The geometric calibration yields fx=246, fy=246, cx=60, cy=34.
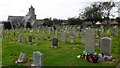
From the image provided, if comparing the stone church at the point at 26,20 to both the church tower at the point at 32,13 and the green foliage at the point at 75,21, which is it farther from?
the green foliage at the point at 75,21

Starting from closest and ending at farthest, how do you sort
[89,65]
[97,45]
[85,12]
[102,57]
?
[89,65] → [102,57] → [97,45] → [85,12]

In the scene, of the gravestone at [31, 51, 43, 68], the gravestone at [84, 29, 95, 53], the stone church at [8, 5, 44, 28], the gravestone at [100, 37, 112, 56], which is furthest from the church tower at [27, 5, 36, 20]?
the gravestone at [31, 51, 43, 68]

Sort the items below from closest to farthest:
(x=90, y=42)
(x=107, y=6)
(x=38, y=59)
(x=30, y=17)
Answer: (x=38, y=59) < (x=90, y=42) < (x=107, y=6) < (x=30, y=17)

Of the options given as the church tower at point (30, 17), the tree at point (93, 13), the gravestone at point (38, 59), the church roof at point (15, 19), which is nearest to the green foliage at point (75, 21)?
the tree at point (93, 13)

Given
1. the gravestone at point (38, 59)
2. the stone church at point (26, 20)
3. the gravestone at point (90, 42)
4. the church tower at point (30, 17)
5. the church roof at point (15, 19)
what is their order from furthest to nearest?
the church roof at point (15, 19) < the church tower at point (30, 17) < the stone church at point (26, 20) < the gravestone at point (90, 42) < the gravestone at point (38, 59)

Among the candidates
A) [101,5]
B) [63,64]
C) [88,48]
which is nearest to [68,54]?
[88,48]

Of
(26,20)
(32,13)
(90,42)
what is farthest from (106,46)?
(32,13)

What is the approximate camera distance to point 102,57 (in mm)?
13906

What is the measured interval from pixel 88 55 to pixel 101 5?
5994 cm

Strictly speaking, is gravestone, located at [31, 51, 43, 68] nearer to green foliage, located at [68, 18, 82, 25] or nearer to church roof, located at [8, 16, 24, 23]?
green foliage, located at [68, 18, 82, 25]

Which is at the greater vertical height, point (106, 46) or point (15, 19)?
point (15, 19)

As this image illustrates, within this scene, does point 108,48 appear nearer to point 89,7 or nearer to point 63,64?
point 63,64

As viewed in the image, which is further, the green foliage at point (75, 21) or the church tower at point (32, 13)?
the church tower at point (32, 13)

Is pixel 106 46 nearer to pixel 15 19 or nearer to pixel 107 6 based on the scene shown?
pixel 107 6
